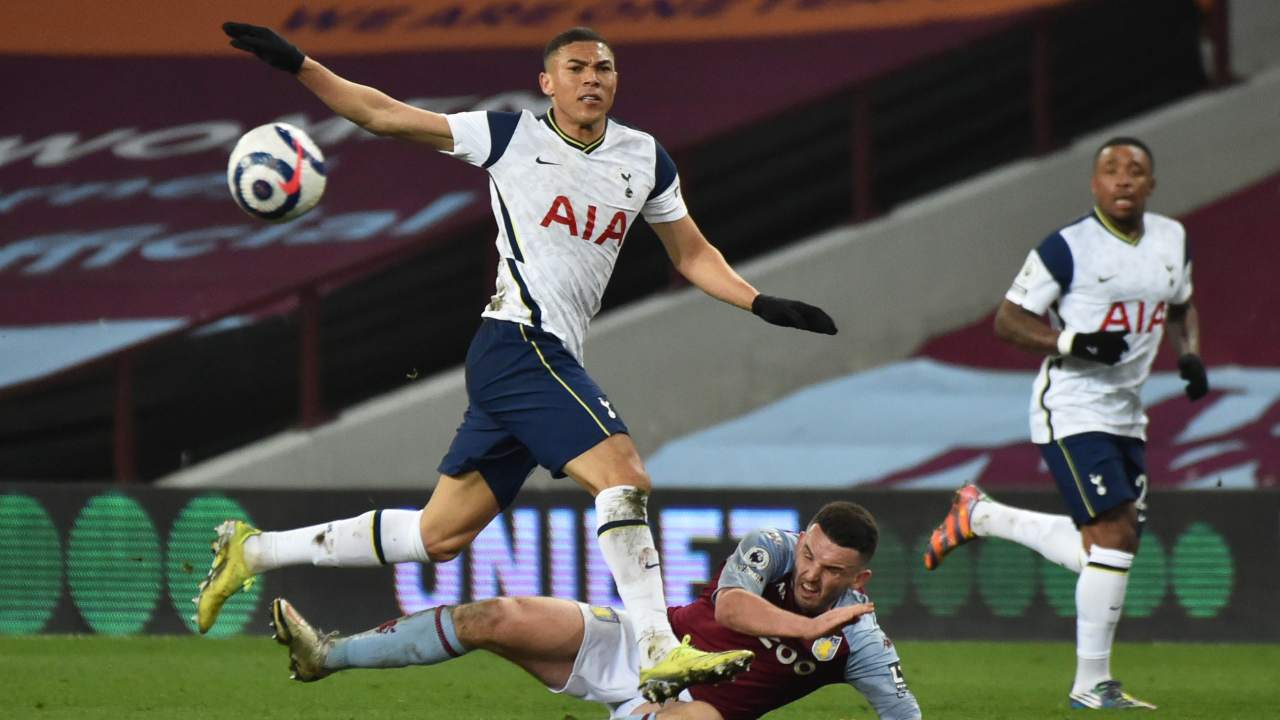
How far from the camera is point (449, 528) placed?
219 inches

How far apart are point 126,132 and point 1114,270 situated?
967 centimetres

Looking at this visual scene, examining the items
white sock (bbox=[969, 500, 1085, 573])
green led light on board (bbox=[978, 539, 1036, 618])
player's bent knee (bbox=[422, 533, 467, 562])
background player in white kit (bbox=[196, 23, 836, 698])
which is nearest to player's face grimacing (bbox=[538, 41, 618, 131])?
background player in white kit (bbox=[196, 23, 836, 698])

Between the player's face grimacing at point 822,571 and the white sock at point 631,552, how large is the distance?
38 cm

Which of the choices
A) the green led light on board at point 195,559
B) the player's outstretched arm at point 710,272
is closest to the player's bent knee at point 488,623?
the player's outstretched arm at point 710,272

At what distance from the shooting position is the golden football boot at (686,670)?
15.9ft

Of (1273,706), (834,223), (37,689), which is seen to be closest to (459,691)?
(37,689)

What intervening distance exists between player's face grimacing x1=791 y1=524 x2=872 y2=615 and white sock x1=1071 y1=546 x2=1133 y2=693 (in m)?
1.98

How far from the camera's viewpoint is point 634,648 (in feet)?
18.1

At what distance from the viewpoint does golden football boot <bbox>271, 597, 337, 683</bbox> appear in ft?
17.6

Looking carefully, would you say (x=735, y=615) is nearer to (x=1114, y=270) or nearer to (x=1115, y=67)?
(x=1114, y=270)

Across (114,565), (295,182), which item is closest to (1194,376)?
(295,182)

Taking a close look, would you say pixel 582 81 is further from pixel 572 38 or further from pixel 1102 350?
pixel 1102 350

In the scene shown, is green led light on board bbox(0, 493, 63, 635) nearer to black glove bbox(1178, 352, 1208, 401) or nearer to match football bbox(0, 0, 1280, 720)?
match football bbox(0, 0, 1280, 720)

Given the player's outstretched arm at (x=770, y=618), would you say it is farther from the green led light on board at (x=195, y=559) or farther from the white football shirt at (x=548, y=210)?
the green led light on board at (x=195, y=559)
